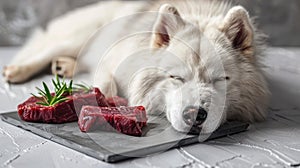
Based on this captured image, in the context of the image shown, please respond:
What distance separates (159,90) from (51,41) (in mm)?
1343

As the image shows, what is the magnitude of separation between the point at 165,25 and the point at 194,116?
43cm

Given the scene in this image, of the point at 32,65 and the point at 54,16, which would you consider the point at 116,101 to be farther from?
the point at 54,16

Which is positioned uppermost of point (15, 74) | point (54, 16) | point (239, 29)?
point (239, 29)

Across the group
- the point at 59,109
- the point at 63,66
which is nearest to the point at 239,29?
the point at 59,109

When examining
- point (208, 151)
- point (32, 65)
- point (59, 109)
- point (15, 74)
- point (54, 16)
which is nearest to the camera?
point (208, 151)

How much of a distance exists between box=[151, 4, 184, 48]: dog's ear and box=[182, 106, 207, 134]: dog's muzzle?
369mm

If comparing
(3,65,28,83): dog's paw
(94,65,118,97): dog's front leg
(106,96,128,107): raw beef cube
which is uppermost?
(94,65,118,97): dog's front leg

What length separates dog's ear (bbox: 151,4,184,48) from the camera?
1.87 m

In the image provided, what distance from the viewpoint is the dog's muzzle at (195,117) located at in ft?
5.30

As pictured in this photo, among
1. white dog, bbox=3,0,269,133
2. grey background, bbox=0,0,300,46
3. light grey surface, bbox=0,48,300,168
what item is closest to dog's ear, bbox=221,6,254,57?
white dog, bbox=3,0,269,133

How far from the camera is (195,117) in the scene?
1.62 meters

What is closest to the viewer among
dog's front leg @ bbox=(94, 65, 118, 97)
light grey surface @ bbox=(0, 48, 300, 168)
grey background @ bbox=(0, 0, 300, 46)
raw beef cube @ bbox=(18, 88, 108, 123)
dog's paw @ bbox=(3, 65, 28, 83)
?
light grey surface @ bbox=(0, 48, 300, 168)

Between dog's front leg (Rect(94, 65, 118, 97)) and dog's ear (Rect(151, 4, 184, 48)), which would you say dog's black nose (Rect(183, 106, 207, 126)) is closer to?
dog's ear (Rect(151, 4, 184, 48))

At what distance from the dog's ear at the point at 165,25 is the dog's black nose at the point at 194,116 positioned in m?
0.37
